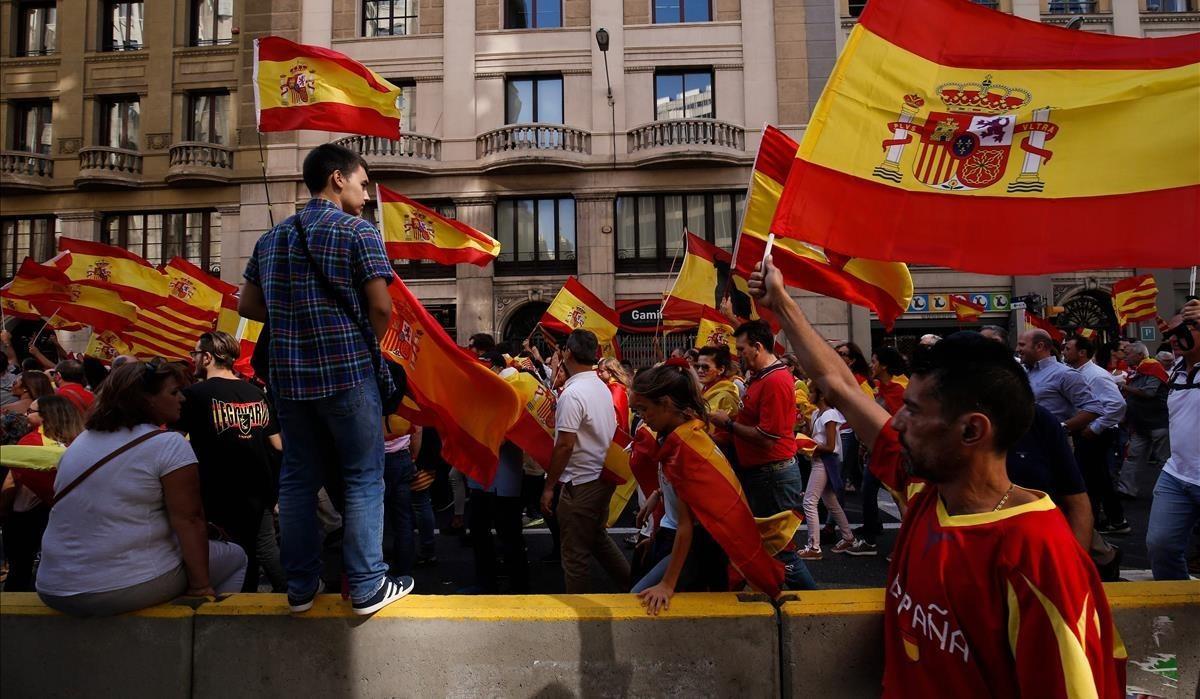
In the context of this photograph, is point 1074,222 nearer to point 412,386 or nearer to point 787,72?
point 412,386

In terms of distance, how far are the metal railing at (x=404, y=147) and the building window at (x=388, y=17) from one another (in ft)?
12.0

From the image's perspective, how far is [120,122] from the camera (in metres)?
23.7

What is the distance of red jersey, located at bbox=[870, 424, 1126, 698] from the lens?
1.44 meters

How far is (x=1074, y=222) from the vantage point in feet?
9.52

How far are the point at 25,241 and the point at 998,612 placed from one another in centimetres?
2969

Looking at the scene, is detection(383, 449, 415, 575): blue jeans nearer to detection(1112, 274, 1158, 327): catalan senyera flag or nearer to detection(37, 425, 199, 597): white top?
detection(37, 425, 199, 597): white top

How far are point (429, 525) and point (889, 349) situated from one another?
15.3 ft

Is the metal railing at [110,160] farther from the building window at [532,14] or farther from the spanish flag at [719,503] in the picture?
the spanish flag at [719,503]

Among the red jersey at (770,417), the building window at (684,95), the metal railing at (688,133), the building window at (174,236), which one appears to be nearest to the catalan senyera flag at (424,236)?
the red jersey at (770,417)

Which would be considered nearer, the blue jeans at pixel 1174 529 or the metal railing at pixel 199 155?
the blue jeans at pixel 1174 529

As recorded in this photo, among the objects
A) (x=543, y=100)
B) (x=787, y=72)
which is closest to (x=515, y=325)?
(x=543, y=100)

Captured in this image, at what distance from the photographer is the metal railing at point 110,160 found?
22672mm

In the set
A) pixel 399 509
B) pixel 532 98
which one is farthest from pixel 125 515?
pixel 532 98

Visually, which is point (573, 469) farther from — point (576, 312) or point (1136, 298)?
point (1136, 298)
